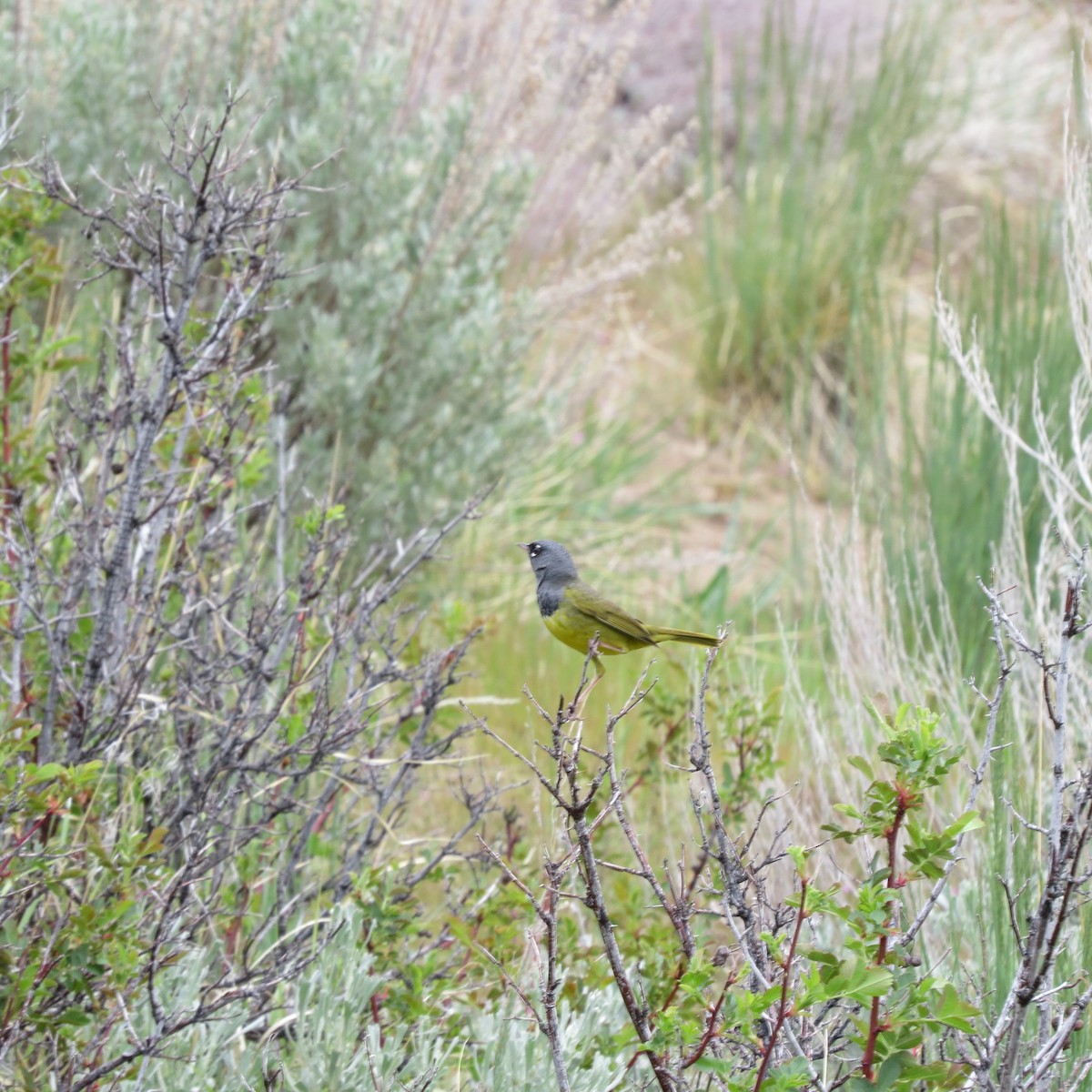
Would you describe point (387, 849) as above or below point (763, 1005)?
below

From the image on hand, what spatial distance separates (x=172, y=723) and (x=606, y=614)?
1.24 meters

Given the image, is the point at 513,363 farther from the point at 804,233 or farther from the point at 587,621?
the point at 804,233

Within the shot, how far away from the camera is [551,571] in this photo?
263 centimetres

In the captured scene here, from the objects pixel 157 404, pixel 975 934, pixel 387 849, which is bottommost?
pixel 387 849

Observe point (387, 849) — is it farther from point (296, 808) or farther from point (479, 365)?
point (479, 365)

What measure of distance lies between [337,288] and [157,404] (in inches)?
103

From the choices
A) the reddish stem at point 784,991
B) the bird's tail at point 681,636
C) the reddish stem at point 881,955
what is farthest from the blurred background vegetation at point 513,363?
the reddish stem at point 784,991

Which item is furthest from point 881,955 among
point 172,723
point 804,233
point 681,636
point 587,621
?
point 804,233

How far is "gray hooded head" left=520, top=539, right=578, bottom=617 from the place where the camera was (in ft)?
8.36

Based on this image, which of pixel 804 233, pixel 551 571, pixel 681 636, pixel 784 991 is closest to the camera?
pixel 784 991

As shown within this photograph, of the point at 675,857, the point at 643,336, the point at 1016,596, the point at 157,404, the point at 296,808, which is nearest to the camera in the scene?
the point at 157,404

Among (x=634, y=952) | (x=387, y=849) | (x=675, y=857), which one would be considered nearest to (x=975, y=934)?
(x=634, y=952)

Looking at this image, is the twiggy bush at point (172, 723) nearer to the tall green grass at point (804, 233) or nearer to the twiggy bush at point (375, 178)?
the twiggy bush at point (375, 178)

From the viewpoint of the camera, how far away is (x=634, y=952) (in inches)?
110
